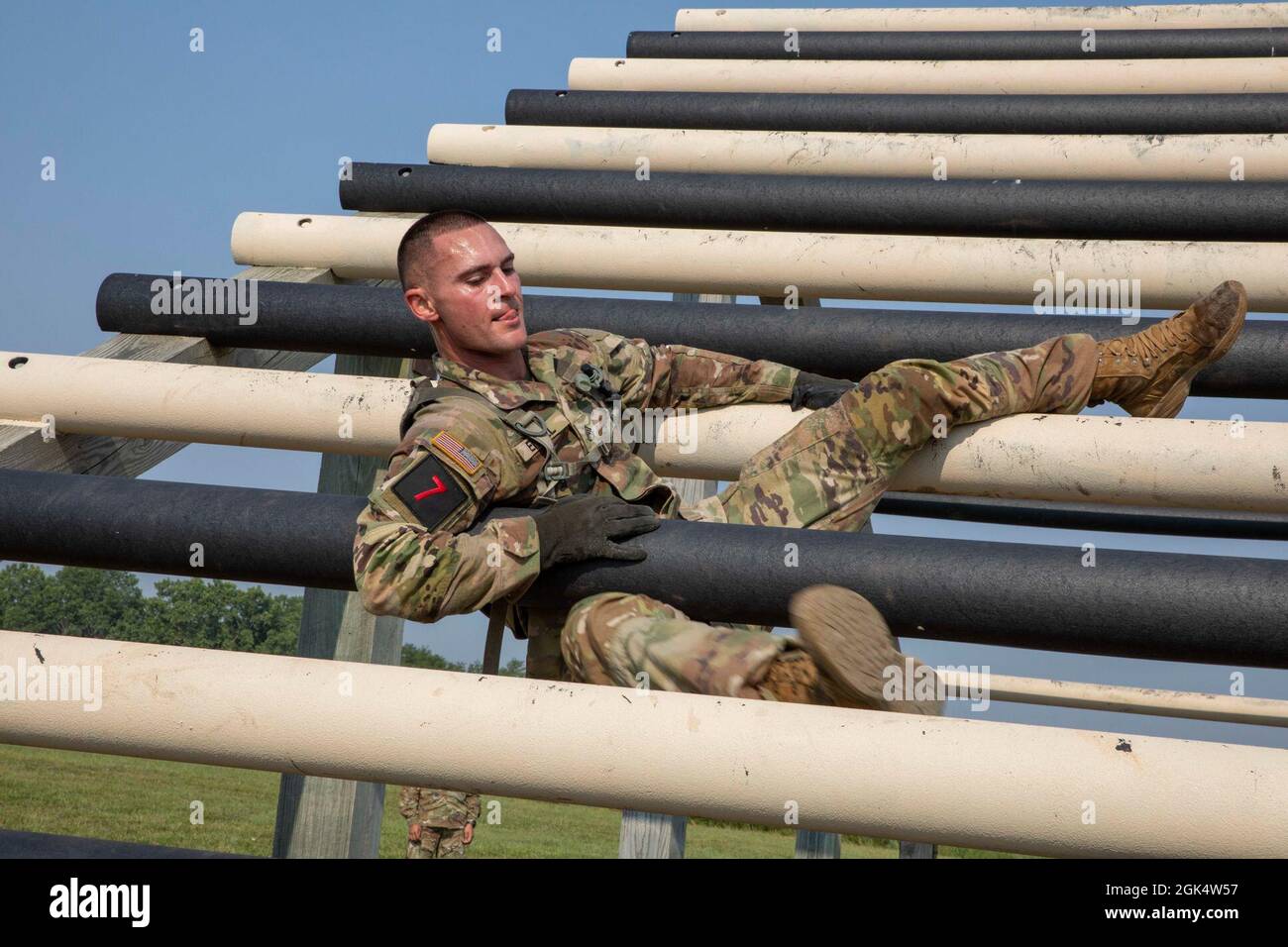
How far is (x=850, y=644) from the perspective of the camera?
2586mm

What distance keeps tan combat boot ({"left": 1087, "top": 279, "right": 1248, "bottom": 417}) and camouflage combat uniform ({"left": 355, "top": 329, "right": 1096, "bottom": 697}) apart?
0.09m

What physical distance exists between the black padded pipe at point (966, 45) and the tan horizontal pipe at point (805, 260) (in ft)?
8.51

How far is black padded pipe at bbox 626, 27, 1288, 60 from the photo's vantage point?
20.6 feet

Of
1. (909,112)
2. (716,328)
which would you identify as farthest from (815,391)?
(909,112)

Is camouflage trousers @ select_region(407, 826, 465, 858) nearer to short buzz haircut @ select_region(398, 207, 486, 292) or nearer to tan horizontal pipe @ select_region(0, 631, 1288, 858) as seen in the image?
Answer: short buzz haircut @ select_region(398, 207, 486, 292)

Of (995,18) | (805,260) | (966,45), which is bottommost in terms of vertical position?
(805,260)

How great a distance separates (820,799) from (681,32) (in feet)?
19.5

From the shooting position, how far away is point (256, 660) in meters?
2.76

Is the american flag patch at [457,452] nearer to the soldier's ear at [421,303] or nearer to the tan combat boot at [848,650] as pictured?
the soldier's ear at [421,303]

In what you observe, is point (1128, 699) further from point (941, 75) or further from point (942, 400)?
point (942, 400)

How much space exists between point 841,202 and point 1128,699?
5.78 meters

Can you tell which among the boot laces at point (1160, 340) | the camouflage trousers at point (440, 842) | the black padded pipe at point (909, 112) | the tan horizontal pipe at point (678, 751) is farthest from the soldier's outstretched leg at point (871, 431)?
the camouflage trousers at point (440, 842)
